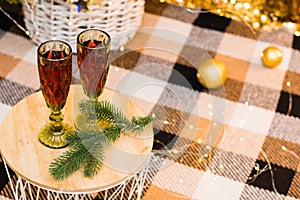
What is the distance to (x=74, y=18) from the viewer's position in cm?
193

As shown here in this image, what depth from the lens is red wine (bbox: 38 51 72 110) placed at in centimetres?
126

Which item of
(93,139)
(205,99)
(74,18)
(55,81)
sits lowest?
(205,99)

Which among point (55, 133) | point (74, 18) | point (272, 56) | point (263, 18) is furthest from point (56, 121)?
point (263, 18)

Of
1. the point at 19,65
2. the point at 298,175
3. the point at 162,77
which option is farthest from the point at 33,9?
the point at 298,175

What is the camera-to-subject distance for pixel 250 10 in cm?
232

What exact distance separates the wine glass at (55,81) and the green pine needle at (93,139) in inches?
1.4

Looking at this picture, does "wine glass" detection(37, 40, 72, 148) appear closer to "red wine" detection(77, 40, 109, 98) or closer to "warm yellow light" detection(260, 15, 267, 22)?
"red wine" detection(77, 40, 109, 98)

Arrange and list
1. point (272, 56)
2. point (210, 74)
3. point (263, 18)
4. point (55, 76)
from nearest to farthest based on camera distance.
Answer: point (55, 76), point (210, 74), point (272, 56), point (263, 18)

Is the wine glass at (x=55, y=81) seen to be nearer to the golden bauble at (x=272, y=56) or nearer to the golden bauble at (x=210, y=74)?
the golden bauble at (x=210, y=74)

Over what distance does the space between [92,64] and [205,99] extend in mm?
713

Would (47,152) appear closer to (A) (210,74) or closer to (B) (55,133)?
(B) (55,133)

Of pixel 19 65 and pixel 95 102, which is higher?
pixel 95 102

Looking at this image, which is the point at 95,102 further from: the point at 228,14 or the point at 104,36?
the point at 228,14

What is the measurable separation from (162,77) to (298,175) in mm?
537
